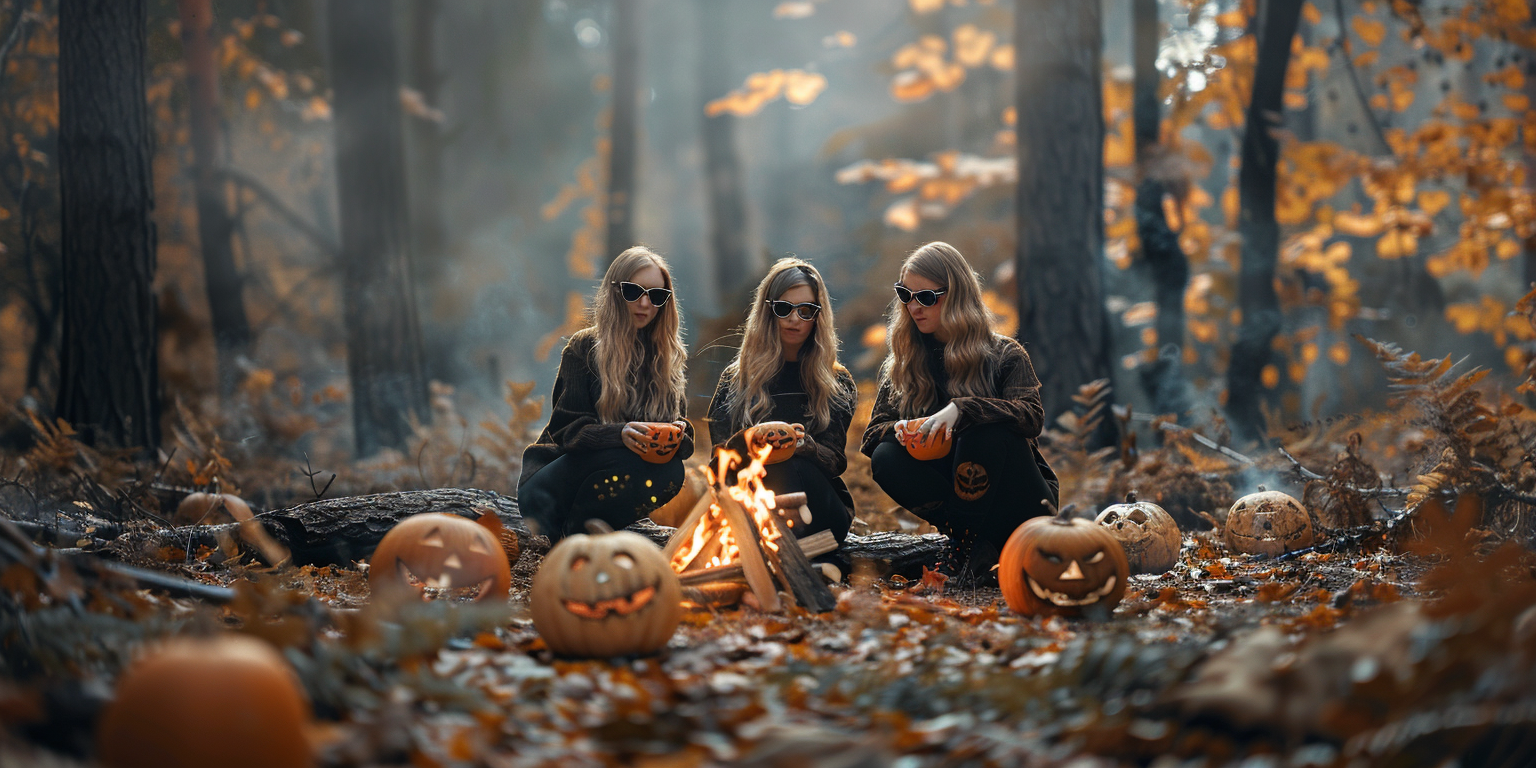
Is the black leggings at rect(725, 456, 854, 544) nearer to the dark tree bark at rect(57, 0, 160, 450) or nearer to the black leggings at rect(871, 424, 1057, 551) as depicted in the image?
the black leggings at rect(871, 424, 1057, 551)

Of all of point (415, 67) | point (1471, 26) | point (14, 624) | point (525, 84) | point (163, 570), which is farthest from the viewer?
point (525, 84)

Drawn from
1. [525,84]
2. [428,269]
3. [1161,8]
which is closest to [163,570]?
[1161,8]

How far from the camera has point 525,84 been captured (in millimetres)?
25250

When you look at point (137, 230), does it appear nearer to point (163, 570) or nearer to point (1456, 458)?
point (163, 570)

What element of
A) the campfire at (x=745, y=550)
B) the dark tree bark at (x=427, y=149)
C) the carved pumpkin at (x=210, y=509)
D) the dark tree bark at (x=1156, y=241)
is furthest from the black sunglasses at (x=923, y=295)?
the dark tree bark at (x=427, y=149)

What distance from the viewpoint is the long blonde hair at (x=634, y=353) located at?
461 centimetres

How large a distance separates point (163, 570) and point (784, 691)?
3227mm

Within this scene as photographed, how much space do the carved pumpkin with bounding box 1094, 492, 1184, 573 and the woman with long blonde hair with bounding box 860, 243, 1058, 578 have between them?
45 centimetres

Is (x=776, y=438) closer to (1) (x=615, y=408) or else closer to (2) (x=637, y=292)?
(1) (x=615, y=408)

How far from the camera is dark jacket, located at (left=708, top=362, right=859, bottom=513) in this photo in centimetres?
451

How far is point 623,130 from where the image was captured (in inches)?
616

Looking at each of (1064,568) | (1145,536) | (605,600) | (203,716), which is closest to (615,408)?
(605,600)

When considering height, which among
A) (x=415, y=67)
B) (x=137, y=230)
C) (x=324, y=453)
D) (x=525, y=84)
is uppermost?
(x=525, y=84)

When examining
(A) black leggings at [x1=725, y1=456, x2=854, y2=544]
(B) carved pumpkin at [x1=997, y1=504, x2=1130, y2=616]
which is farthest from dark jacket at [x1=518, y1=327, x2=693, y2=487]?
(B) carved pumpkin at [x1=997, y1=504, x2=1130, y2=616]
